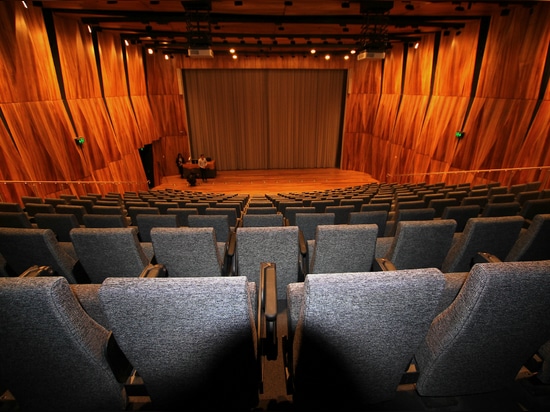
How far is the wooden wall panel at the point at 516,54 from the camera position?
8.16 m

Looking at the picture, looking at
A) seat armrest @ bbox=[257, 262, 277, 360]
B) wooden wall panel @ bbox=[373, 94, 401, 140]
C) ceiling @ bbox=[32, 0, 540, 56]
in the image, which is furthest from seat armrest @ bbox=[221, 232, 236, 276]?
wooden wall panel @ bbox=[373, 94, 401, 140]

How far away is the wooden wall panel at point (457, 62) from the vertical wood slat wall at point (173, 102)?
0.04 m

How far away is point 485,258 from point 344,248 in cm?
105

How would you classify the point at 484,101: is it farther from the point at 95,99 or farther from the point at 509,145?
the point at 95,99

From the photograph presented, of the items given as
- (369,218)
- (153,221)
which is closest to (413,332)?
(369,218)

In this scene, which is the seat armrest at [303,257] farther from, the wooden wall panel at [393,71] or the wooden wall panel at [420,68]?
the wooden wall panel at [393,71]

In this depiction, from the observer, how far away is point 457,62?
1120 cm

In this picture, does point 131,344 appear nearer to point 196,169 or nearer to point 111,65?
point 111,65

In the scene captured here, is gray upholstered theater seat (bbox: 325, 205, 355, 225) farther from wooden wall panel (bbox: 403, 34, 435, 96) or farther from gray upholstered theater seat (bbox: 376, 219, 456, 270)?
wooden wall panel (bbox: 403, 34, 435, 96)

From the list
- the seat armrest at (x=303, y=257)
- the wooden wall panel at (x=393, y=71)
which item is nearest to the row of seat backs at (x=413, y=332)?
the seat armrest at (x=303, y=257)

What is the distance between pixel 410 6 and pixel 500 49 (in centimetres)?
344

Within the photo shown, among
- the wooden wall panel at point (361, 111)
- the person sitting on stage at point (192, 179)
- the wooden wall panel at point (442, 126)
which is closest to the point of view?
the wooden wall panel at point (442, 126)

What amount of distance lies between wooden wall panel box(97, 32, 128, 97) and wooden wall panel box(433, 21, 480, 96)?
13098mm

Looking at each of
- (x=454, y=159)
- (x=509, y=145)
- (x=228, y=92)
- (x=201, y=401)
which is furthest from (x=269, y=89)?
(x=201, y=401)
